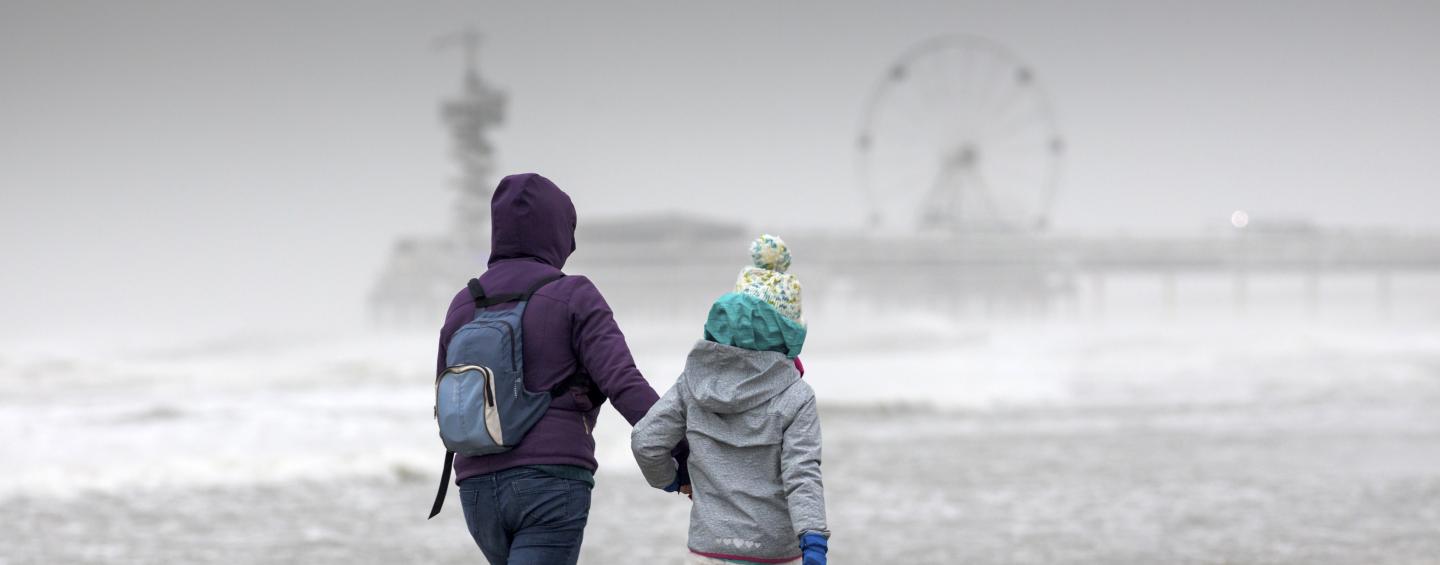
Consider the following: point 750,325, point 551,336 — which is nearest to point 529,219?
point 551,336

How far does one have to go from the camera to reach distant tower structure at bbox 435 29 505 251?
68.2m

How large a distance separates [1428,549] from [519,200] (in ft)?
19.3

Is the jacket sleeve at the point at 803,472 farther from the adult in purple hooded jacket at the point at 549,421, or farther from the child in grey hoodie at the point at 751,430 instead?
the adult in purple hooded jacket at the point at 549,421

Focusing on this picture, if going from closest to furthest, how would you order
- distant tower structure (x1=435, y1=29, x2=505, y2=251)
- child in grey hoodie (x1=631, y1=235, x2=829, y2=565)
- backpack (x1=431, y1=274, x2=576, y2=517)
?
1. backpack (x1=431, y1=274, x2=576, y2=517)
2. child in grey hoodie (x1=631, y1=235, x2=829, y2=565)
3. distant tower structure (x1=435, y1=29, x2=505, y2=251)

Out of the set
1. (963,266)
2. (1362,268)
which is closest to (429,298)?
(963,266)

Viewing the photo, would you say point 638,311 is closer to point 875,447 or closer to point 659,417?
point 875,447

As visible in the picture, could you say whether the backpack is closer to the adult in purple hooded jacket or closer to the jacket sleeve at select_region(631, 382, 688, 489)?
the adult in purple hooded jacket

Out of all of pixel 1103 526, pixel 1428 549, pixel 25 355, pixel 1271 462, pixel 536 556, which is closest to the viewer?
pixel 536 556

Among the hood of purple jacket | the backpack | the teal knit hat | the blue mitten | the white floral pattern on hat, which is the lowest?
the blue mitten

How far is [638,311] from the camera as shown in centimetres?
6925

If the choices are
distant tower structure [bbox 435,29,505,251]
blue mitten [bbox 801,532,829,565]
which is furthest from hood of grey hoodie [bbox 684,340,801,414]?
distant tower structure [bbox 435,29,505,251]

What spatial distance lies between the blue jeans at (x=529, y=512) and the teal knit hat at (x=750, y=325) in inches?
16.5

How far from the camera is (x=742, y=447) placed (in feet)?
9.30

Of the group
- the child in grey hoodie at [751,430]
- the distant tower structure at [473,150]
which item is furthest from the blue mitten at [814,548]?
the distant tower structure at [473,150]
